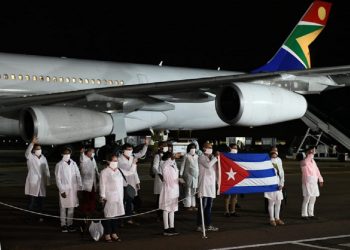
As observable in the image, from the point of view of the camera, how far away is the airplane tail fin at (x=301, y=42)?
87.7 ft

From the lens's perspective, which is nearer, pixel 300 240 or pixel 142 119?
pixel 300 240

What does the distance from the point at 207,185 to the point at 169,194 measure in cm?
76

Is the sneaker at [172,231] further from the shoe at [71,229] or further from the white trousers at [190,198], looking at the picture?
the white trousers at [190,198]

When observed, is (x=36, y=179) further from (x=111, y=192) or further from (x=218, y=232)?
(x=218, y=232)

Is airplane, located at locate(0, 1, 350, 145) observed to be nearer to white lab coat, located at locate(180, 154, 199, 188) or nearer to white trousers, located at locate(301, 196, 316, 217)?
white lab coat, located at locate(180, 154, 199, 188)

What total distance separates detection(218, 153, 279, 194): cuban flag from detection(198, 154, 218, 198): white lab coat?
43cm

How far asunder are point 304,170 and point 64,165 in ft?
15.2

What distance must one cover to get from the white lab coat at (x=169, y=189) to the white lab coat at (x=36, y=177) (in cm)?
263

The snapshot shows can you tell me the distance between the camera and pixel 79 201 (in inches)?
410

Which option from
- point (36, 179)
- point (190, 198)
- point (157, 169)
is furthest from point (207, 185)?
point (36, 179)

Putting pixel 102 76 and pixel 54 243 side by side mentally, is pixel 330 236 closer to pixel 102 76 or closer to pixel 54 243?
pixel 54 243

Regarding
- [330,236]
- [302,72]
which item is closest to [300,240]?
Result: [330,236]

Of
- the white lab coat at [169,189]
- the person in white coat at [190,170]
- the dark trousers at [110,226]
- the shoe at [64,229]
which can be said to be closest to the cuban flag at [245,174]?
the person in white coat at [190,170]

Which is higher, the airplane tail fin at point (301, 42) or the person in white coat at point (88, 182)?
the airplane tail fin at point (301, 42)
